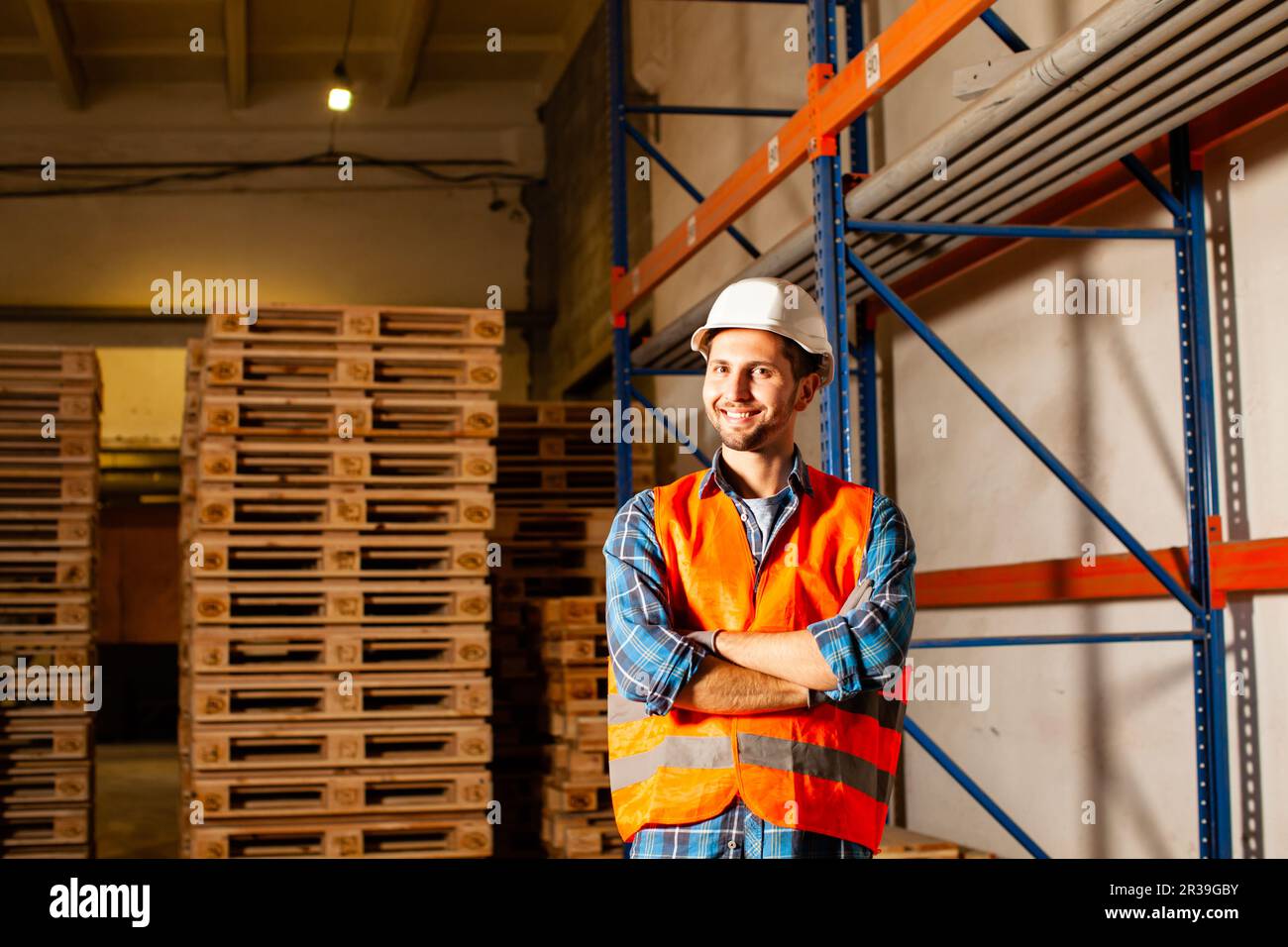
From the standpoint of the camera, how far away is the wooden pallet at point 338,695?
7547mm

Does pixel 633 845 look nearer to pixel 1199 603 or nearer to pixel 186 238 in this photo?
pixel 1199 603

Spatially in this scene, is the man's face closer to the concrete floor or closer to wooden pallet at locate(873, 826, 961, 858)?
wooden pallet at locate(873, 826, 961, 858)

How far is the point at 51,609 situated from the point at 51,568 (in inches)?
11.4

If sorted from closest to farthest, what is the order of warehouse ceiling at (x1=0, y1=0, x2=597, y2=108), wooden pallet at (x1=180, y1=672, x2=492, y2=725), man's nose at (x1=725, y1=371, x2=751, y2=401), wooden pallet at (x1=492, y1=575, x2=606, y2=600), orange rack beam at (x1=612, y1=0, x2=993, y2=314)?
man's nose at (x1=725, y1=371, x2=751, y2=401)
orange rack beam at (x1=612, y1=0, x2=993, y2=314)
wooden pallet at (x1=180, y1=672, x2=492, y2=725)
wooden pallet at (x1=492, y1=575, x2=606, y2=600)
warehouse ceiling at (x1=0, y1=0, x2=597, y2=108)

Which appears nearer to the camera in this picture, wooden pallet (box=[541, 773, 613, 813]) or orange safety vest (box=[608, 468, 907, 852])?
orange safety vest (box=[608, 468, 907, 852])

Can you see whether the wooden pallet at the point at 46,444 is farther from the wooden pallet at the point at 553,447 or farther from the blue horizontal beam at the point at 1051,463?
the blue horizontal beam at the point at 1051,463

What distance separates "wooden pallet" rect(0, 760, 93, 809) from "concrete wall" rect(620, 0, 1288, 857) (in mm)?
5243

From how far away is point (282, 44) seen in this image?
14820 millimetres

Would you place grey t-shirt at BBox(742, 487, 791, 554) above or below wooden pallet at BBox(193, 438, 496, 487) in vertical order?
below

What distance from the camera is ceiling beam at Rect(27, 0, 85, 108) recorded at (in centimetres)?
1332

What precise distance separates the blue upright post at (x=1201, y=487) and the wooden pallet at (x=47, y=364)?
6827mm

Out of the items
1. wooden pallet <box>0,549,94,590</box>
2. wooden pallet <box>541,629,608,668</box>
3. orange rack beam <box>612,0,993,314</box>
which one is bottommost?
wooden pallet <box>541,629,608,668</box>

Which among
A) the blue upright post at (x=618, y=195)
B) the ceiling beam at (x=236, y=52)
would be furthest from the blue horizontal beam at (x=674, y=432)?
the ceiling beam at (x=236, y=52)

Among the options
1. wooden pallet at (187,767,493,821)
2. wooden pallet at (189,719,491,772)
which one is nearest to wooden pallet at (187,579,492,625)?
wooden pallet at (189,719,491,772)
